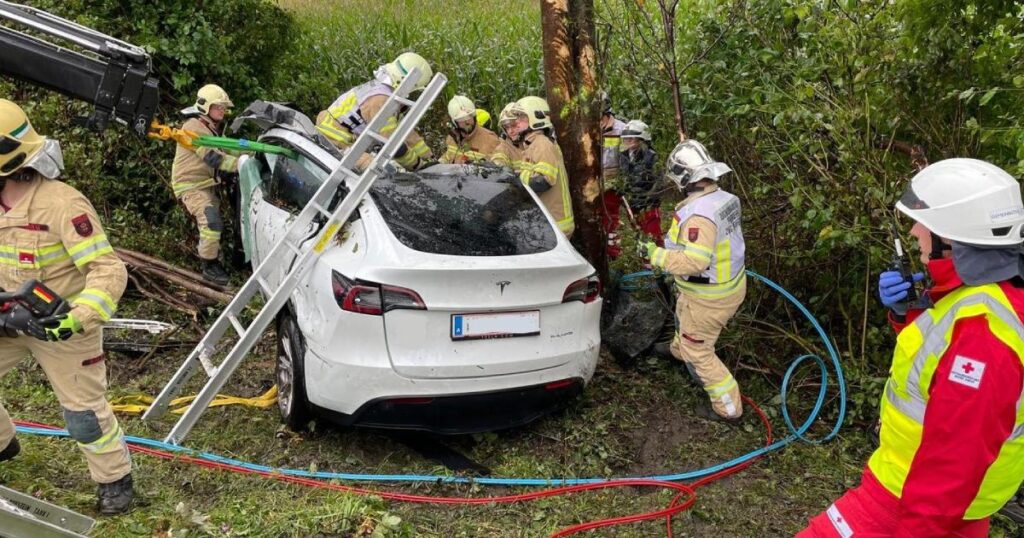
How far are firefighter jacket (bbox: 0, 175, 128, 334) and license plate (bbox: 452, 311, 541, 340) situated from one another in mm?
1569

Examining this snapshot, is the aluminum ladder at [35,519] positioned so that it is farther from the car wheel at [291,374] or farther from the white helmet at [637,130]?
the white helmet at [637,130]

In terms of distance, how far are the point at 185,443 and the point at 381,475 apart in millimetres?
1248

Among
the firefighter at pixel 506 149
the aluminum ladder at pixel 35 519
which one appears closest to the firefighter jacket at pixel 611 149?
the firefighter at pixel 506 149

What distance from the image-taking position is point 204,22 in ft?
23.0

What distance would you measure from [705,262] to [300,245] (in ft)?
7.80

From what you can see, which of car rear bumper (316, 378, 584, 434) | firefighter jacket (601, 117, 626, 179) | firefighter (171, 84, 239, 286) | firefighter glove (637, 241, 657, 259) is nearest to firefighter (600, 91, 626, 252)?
firefighter jacket (601, 117, 626, 179)

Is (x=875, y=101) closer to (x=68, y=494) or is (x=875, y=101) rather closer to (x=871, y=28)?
(x=871, y=28)

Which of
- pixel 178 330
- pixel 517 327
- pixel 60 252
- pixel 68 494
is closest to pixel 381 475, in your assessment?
pixel 517 327

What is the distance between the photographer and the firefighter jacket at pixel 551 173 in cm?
550

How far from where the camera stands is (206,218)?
6.51 meters

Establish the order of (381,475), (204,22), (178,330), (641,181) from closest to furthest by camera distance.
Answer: (381,475), (178,330), (641,181), (204,22)

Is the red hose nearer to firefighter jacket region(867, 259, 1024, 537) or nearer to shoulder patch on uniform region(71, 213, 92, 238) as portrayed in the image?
shoulder patch on uniform region(71, 213, 92, 238)

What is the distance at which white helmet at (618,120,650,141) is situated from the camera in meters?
6.75

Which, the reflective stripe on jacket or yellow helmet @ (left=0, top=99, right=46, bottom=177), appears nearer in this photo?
the reflective stripe on jacket
